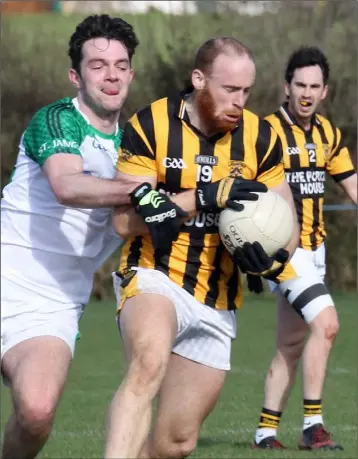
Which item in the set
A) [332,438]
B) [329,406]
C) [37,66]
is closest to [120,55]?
[332,438]

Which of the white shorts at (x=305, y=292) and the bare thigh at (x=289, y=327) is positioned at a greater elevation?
the white shorts at (x=305, y=292)

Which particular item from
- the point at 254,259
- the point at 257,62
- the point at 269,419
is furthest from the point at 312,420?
the point at 257,62

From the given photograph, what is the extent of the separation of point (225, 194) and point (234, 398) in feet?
15.2

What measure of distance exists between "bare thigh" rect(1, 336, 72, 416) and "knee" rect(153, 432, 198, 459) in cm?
55

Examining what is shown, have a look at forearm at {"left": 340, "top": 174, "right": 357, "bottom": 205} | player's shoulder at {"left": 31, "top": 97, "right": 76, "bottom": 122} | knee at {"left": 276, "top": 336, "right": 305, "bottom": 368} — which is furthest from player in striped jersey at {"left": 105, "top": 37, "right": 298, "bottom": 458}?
forearm at {"left": 340, "top": 174, "right": 357, "bottom": 205}

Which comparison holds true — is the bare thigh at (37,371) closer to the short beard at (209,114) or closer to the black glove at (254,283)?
the black glove at (254,283)

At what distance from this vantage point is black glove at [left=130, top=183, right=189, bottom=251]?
5.37 meters

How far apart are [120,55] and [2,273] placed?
1182 mm

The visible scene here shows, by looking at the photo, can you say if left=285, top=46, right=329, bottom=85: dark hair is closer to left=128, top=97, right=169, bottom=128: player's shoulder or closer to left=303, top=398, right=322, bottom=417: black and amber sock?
left=303, top=398, right=322, bottom=417: black and amber sock

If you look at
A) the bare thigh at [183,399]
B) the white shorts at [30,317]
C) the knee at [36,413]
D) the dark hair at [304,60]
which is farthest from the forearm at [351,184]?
the knee at [36,413]

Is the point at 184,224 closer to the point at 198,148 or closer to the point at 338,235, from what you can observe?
the point at 198,148

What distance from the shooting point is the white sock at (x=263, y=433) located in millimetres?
7785

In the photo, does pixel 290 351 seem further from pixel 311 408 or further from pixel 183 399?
pixel 183 399

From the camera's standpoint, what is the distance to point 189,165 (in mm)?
5684
